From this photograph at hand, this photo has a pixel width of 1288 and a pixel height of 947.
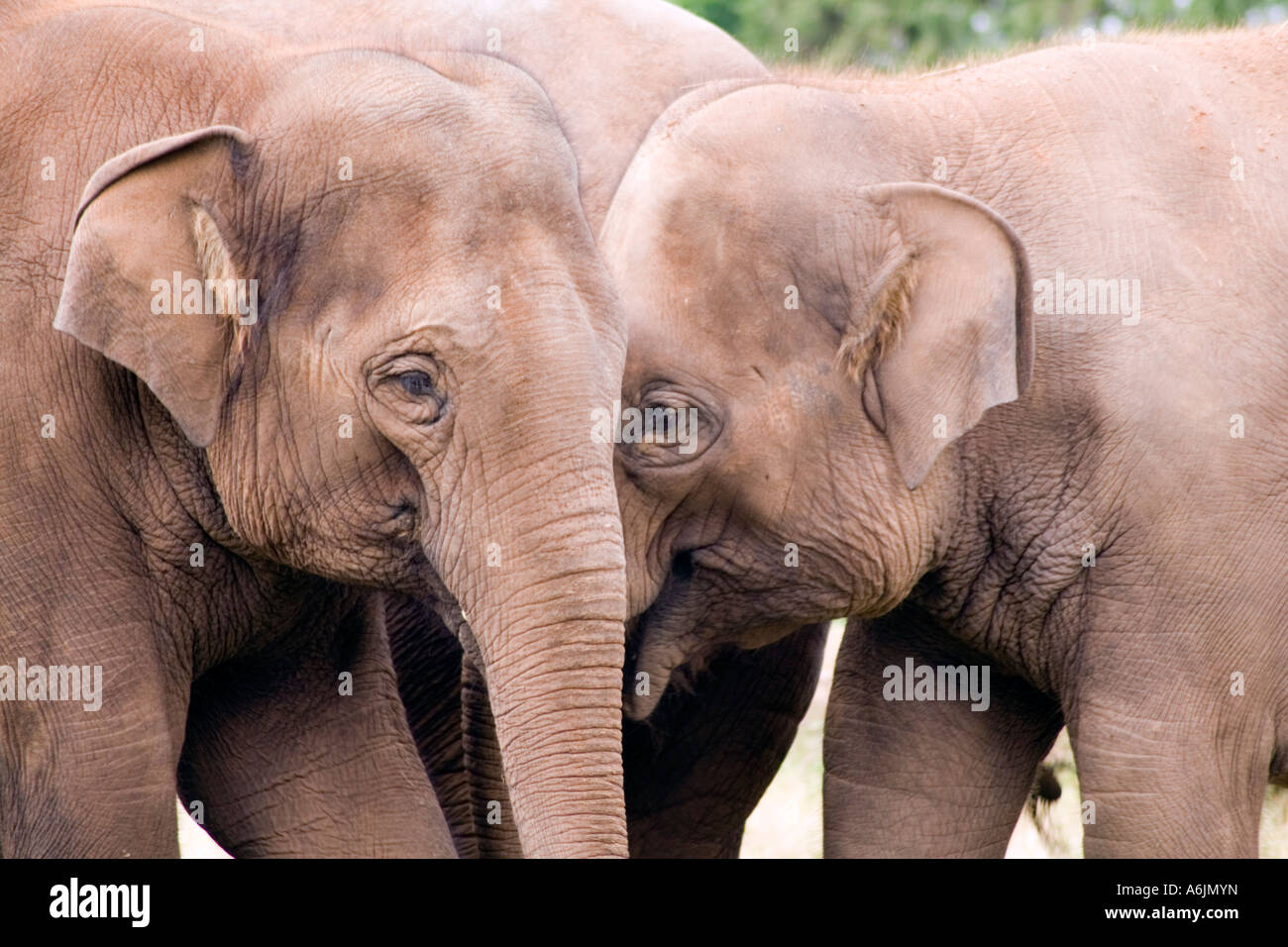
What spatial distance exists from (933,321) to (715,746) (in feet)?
4.86

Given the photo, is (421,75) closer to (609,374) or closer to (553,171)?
(553,171)

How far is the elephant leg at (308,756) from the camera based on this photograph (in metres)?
5.13

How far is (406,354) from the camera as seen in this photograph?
168 inches

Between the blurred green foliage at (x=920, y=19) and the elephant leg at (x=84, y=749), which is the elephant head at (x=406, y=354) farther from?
the blurred green foliage at (x=920, y=19)

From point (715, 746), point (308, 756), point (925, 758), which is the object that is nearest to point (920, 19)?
point (715, 746)

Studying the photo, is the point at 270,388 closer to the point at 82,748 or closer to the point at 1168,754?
the point at 82,748

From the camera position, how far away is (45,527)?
177 inches

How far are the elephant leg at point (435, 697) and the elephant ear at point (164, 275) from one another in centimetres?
157

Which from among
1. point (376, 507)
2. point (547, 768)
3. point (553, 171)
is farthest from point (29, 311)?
point (547, 768)

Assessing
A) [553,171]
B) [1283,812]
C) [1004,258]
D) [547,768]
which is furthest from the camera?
[1283,812]

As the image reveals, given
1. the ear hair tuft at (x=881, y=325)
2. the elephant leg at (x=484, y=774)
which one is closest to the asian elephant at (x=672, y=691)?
the elephant leg at (x=484, y=774)

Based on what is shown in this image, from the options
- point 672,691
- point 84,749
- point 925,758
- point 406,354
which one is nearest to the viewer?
point 406,354

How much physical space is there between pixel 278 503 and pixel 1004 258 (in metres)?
1.66

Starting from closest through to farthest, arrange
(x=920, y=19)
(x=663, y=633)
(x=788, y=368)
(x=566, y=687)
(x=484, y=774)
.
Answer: (x=566, y=687)
(x=788, y=368)
(x=663, y=633)
(x=484, y=774)
(x=920, y=19)
